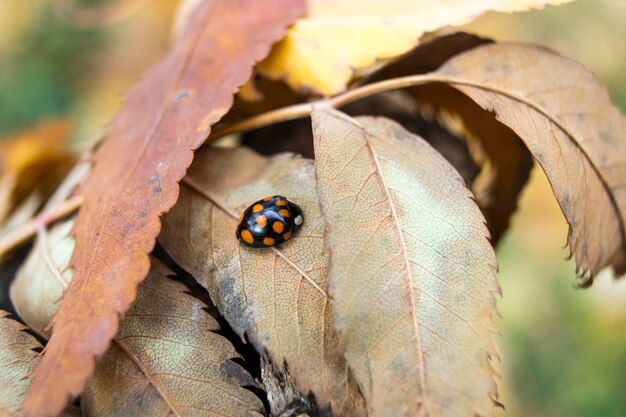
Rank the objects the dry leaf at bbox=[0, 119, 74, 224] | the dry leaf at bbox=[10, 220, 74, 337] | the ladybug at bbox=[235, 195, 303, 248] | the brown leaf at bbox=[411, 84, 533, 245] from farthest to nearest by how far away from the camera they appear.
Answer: the dry leaf at bbox=[0, 119, 74, 224]
the brown leaf at bbox=[411, 84, 533, 245]
the dry leaf at bbox=[10, 220, 74, 337]
the ladybug at bbox=[235, 195, 303, 248]

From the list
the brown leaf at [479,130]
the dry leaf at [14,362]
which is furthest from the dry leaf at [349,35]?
the dry leaf at [14,362]

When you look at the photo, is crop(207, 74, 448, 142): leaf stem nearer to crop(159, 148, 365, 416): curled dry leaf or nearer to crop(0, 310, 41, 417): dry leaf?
crop(159, 148, 365, 416): curled dry leaf

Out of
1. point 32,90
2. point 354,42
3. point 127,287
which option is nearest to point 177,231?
point 127,287


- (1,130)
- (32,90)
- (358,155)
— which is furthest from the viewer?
(32,90)

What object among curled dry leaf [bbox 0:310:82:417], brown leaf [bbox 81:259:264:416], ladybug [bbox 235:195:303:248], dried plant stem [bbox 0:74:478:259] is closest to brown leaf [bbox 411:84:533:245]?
dried plant stem [bbox 0:74:478:259]

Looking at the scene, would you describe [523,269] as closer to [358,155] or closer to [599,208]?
[599,208]

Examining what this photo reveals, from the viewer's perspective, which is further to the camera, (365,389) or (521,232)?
(521,232)
